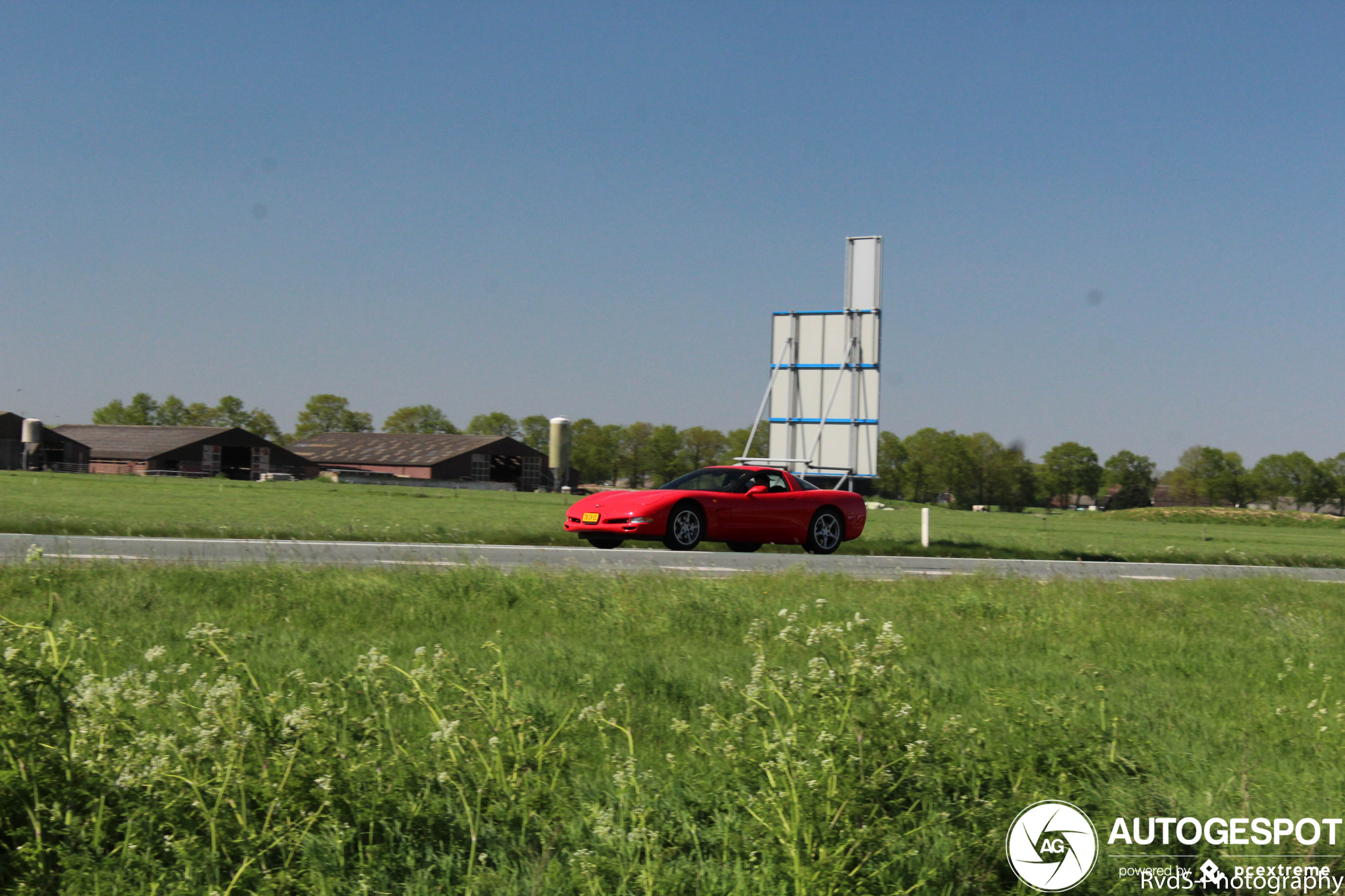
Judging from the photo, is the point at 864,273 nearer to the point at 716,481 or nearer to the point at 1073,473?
the point at 716,481

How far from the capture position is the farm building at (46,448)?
283 feet

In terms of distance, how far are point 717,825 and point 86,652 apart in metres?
3.97

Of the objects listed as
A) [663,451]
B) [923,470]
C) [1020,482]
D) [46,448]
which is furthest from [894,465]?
[46,448]

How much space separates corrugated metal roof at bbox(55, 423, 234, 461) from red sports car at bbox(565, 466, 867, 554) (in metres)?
76.7

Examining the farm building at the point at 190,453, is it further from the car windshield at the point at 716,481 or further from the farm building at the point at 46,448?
the car windshield at the point at 716,481

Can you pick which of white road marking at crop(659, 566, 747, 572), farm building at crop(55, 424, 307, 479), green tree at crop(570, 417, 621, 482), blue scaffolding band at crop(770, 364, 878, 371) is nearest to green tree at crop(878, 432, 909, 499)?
green tree at crop(570, 417, 621, 482)

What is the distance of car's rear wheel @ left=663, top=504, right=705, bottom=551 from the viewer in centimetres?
1609

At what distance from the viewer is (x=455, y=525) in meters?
22.1

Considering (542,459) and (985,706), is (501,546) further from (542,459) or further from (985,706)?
(542,459)

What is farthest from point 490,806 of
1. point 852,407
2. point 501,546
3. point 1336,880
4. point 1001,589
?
point 852,407

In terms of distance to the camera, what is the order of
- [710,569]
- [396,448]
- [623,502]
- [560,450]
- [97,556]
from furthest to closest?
[396,448]
[560,450]
[623,502]
[710,569]
[97,556]

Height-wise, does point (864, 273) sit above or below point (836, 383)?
above

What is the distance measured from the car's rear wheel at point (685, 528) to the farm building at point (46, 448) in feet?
283

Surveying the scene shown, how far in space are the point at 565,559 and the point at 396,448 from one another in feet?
275
